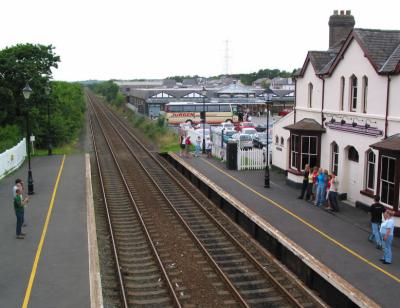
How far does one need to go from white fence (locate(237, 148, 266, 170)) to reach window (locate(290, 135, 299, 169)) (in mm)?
4389

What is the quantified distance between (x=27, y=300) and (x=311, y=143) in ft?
51.5

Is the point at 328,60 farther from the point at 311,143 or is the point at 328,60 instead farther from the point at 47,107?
the point at 47,107

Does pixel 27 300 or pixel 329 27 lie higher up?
pixel 329 27

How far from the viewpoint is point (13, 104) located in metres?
35.3

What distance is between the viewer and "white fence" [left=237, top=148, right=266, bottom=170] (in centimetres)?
2858

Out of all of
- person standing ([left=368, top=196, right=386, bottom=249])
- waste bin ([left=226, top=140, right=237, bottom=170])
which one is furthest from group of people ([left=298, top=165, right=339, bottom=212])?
waste bin ([left=226, top=140, right=237, bottom=170])

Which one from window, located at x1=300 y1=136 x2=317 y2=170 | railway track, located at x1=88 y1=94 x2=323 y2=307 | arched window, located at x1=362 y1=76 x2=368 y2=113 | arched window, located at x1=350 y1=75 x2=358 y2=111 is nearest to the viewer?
railway track, located at x1=88 y1=94 x2=323 y2=307

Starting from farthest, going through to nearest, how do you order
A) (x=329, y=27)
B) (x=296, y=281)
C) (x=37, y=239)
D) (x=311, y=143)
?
(x=329, y=27) → (x=311, y=143) → (x=37, y=239) → (x=296, y=281)

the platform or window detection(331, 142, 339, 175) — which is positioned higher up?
window detection(331, 142, 339, 175)

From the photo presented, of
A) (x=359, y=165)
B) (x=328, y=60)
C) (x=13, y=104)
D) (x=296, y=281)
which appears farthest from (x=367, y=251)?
(x=13, y=104)

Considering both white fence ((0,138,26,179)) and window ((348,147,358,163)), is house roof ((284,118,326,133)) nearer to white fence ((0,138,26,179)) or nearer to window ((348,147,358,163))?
window ((348,147,358,163))

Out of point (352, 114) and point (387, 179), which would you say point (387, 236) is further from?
point (352, 114)

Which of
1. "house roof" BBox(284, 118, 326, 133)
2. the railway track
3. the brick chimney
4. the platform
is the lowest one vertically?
the railway track

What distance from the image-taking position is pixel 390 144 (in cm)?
1653
